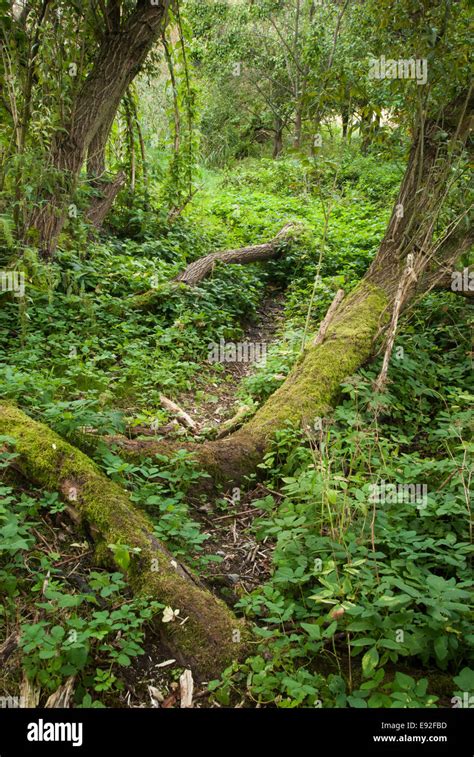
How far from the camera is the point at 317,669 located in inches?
92.3

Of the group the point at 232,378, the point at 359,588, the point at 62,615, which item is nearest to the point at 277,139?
the point at 232,378

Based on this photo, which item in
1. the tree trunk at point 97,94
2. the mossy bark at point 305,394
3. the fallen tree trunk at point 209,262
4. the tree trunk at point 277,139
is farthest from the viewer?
the tree trunk at point 277,139

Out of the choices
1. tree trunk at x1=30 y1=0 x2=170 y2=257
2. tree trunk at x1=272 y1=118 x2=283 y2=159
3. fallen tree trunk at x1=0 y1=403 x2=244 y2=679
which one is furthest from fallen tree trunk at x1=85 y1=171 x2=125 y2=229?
tree trunk at x1=272 y1=118 x2=283 y2=159

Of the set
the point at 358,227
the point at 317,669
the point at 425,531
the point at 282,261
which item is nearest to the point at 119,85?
the point at 282,261

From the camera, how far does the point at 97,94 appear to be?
248 inches

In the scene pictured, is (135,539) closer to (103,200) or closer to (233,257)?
(233,257)

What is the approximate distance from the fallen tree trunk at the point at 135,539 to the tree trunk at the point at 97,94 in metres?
3.27

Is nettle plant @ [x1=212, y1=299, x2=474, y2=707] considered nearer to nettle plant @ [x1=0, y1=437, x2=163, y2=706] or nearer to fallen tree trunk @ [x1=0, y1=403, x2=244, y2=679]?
fallen tree trunk @ [x1=0, y1=403, x2=244, y2=679]

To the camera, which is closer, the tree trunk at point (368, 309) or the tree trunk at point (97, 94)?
the tree trunk at point (368, 309)

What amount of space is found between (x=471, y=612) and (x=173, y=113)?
8600 mm

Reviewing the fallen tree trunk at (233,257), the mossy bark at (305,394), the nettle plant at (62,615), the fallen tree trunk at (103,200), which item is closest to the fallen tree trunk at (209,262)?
the fallen tree trunk at (233,257)

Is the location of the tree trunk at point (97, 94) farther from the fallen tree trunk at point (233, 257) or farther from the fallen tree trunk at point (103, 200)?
the fallen tree trunk at point (233, 257)

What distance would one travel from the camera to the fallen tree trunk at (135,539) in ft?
8.05
